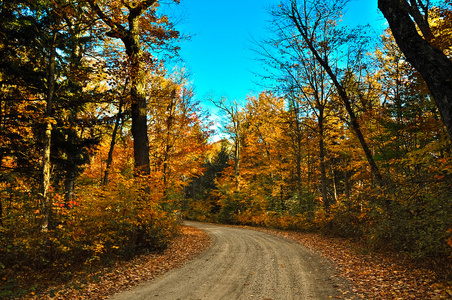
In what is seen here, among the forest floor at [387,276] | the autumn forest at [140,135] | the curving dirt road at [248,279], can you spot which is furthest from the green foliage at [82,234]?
the forest floor at [387,276]

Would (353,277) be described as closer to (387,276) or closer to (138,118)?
(387,276)

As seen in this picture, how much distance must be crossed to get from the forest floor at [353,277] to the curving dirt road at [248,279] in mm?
433

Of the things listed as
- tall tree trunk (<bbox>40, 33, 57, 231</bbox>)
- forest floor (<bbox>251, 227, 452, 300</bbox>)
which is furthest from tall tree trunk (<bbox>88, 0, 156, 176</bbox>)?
forest floor (<bbox>251, 227, 452, 300</bbox>)

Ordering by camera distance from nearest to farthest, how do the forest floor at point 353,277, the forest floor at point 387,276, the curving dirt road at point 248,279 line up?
1. the forest floor at point 387,276
2. the forest floor at point 353,277
3. the curving dirt road at point 248,279

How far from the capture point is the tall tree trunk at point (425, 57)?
4.05 m

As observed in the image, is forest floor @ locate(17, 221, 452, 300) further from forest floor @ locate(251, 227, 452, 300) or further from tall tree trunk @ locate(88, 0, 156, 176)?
tall tree trunk @ locate(88, 0, 156, 176)

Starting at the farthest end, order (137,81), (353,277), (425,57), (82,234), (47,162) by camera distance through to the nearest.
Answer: (137,81) < (82,234) < (47,162) < (353,277) < (425,57)

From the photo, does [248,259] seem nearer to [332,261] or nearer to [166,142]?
[332,261]

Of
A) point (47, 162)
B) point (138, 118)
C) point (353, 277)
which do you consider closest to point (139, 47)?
point (138, 118)

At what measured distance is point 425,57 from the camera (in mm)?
4340

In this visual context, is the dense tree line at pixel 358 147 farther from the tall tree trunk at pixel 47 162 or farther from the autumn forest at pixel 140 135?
the tall tree trunk at pixel 47 162

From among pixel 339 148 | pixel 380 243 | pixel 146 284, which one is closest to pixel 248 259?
pixel 146 284

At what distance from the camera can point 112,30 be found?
9.36m

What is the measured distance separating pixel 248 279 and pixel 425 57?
20.3 feet
